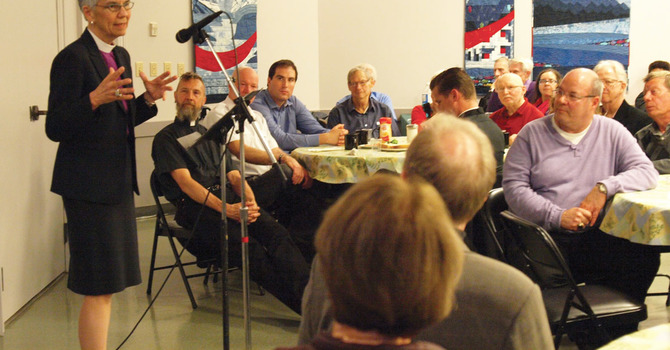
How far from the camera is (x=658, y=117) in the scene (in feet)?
13.4

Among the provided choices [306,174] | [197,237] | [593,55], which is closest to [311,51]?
[593,55]

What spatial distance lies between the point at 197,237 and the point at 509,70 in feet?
16.0

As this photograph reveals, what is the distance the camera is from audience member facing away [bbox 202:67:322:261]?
4.43m

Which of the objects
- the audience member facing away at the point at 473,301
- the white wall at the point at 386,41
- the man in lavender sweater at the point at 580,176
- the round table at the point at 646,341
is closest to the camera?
the round table at the point at 646,341

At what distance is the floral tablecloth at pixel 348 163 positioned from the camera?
13.5 ft

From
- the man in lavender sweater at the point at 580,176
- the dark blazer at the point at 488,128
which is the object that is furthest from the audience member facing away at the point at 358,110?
the man in lavender sweater at the point at 580,176

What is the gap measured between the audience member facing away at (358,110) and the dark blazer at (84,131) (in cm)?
297

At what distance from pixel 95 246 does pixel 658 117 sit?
3.14 metres

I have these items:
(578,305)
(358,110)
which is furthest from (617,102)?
(578,305)

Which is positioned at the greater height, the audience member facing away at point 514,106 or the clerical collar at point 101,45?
→ the clerical collar at point 101,45

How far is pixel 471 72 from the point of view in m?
8.55

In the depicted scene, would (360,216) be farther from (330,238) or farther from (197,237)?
(197,237)

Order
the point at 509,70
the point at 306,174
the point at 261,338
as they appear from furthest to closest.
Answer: the point at 509,70 < the point at 306,174 < the point at 261,338

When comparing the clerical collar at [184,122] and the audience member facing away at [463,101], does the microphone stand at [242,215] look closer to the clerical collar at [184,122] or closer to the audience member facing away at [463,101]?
the clerical collar at [184,122]
